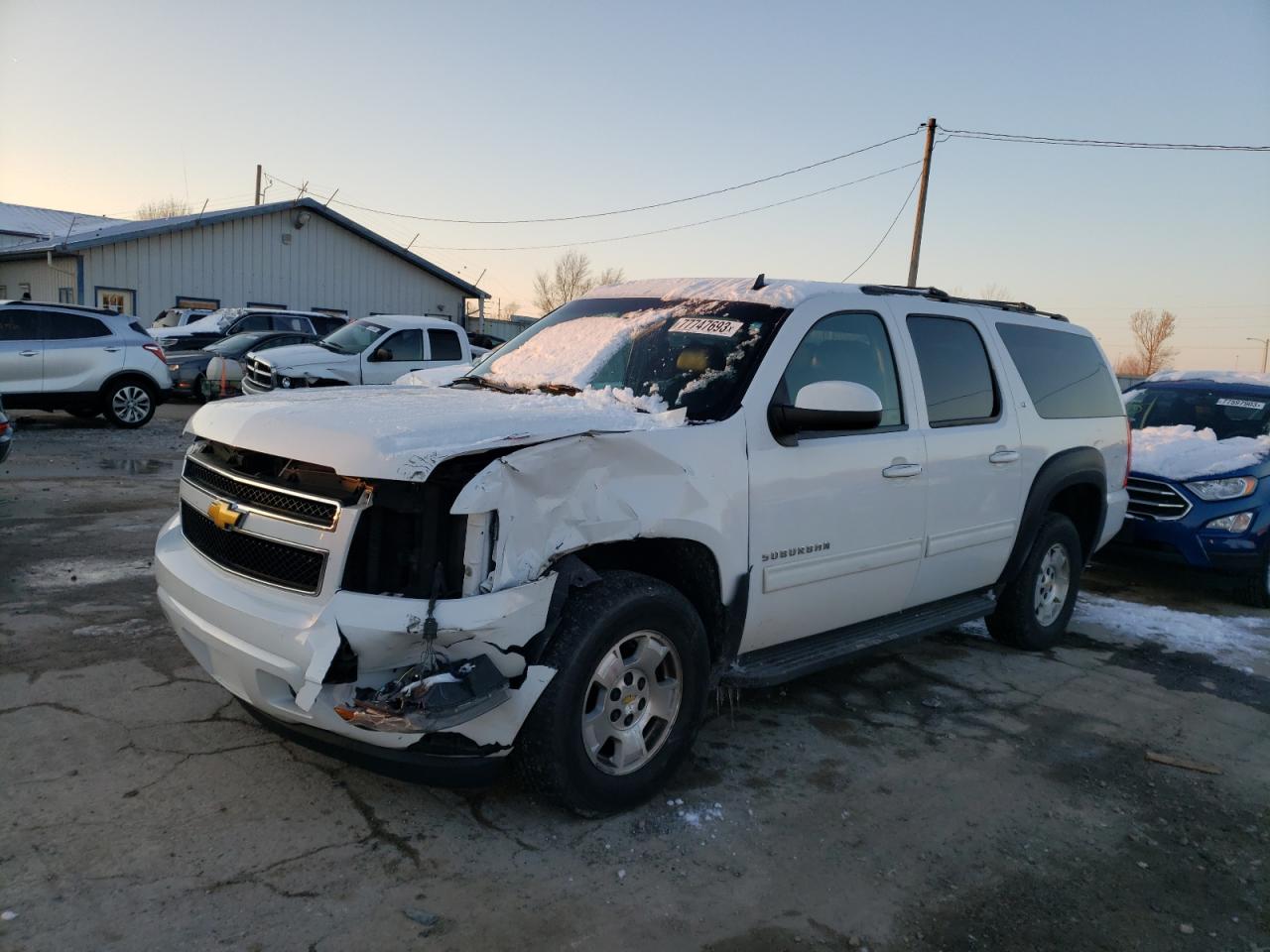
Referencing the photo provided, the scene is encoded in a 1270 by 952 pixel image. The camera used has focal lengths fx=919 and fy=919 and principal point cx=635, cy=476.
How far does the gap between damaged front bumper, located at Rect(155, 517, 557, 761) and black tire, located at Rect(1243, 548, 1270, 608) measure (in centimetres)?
662

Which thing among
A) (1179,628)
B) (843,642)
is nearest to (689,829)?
(843,642)

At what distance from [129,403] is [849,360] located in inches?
497

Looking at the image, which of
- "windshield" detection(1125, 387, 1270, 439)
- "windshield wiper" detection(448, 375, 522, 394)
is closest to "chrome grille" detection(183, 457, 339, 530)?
"windshield wiper" detection(448, 375, 522, 394)

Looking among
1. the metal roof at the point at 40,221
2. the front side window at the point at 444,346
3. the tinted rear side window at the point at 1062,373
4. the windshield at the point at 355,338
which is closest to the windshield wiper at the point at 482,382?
the tinted rear side window at the point at 1062,373

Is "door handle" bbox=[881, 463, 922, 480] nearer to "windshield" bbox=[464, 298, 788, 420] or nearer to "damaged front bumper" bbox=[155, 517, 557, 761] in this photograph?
"windshield" bbox=[464, 298, 788, 420]

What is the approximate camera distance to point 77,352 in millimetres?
12938

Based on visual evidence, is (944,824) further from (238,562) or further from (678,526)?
(238,562)

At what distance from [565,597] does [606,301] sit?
6.81 feet

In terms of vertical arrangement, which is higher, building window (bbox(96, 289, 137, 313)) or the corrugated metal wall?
the corrugated metal wall

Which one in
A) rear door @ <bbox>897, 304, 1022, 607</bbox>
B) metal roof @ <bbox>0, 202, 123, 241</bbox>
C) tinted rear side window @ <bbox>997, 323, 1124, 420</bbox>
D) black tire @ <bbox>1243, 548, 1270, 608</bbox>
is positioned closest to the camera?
rear door @ <bbox>897, 304, 1022, 607</bbox>

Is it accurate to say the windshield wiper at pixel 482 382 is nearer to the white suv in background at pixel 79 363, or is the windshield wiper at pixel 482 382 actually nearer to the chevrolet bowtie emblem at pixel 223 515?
the chevrolet bowtie emblem at pixel 223 515

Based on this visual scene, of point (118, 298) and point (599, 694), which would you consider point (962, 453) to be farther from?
point (118, 298)

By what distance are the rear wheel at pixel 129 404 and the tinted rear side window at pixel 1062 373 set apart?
41.6ft

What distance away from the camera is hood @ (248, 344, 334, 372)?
14.0 metres
